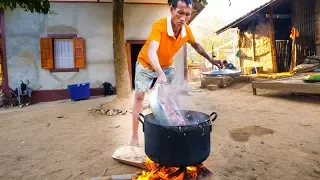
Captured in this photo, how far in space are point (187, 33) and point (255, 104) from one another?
4243mm

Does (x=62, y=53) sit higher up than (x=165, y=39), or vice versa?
(x=62, y=53)

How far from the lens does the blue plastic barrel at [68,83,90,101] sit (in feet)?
28.0

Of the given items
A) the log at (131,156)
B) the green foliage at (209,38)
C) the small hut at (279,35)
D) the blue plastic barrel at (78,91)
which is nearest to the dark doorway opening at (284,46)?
the small hut at (279,35)

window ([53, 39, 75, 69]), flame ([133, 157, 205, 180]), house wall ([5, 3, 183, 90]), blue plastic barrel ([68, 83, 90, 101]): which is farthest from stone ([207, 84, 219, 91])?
flame ([133, 157, 205, 180])

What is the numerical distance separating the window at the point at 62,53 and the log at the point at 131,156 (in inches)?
278

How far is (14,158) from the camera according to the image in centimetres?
307

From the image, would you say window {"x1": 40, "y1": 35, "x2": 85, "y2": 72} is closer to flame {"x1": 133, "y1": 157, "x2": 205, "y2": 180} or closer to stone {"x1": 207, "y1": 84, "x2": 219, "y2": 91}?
stone {"x1": 207, "y1": 84, "x2": 219, "y2": 91}

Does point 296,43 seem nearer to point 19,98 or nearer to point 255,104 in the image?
point 255,104

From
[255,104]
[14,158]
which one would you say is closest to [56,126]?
[14,158]

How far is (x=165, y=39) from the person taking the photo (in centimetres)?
240

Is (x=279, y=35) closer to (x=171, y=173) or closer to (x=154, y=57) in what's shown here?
(x=154, y=57)

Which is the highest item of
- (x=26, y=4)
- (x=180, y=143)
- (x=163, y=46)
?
(x=26, y=4)

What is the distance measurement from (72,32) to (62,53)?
919 millimetres

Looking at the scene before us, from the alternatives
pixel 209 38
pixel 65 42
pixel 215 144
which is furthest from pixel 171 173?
pixel 209 38
